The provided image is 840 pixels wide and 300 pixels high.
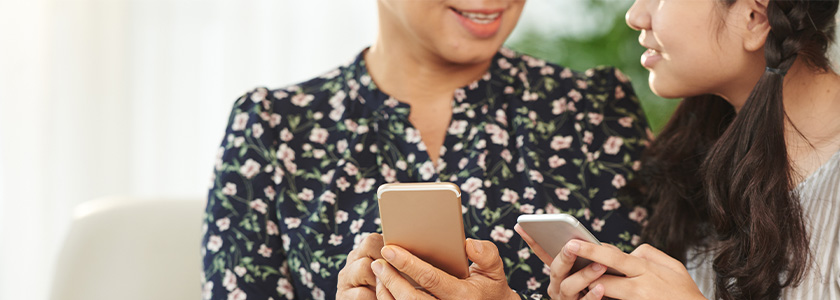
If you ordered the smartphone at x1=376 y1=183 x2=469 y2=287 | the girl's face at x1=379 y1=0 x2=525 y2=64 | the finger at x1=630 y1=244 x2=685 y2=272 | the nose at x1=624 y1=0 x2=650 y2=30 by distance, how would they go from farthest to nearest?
the girl's face at x1=379 y1=0 x2=525 y2=64
the nose at x1=624 y1=0 x2=650 y2=30
the finger at x1=630 y1=244 x2=685 y2=272
the smartphone at x1=376 y1=183 x2=469 y2=287

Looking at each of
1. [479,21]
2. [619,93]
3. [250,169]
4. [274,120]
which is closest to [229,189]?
[250,169]

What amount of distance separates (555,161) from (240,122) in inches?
22.3

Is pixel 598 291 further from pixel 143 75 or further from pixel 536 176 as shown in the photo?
pixel 143 75

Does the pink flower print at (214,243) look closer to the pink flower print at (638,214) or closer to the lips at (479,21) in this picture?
the lips at (479,21)

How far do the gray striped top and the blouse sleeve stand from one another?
0.82 m

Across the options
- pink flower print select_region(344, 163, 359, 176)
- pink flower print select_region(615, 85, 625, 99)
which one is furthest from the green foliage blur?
pink flower print select_region(344, 163, 359, 176)

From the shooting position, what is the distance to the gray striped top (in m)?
1.13

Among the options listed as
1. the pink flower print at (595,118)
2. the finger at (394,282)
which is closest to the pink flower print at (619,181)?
the pink flower print at (595,118)

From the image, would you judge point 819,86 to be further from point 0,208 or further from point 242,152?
point 0,208

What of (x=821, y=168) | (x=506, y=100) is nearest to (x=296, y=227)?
(x=506, y=100)

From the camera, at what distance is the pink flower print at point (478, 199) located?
1.38 m

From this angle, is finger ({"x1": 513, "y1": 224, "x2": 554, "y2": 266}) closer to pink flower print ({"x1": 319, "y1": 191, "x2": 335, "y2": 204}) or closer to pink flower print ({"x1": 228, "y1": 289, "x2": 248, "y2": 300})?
pink flower print ({"x1": 319, "y1": 191, "x2": 335, "y2": 204})

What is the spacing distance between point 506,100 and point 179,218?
688 mm

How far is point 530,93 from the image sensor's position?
152 centimetres
